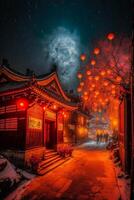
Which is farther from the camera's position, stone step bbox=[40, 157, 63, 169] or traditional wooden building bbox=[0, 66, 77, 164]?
stone step bbox=[40, 157, 63, 169]

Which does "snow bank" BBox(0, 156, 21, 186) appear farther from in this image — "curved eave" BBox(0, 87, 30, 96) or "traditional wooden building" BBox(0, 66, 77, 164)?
"curved eave" BBox(0, 87, 30, 96)

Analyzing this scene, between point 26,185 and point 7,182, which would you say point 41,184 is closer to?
point 26,185

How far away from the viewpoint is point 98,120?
2195 inches

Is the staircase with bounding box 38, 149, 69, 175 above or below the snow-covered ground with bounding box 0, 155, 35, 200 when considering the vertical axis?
below

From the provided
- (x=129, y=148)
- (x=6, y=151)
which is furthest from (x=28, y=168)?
(x=129, y=148)

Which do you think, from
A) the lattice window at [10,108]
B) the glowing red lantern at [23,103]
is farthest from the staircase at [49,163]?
the lattice window at [10,108]

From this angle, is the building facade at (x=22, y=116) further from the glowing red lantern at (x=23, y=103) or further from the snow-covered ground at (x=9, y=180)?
the snow-covered ground at (x=9, y=180)

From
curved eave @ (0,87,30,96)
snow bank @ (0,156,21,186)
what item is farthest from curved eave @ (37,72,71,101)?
snow bank @ (0,156,21,186)

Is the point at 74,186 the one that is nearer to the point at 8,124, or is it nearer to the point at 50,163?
the point at 50,163

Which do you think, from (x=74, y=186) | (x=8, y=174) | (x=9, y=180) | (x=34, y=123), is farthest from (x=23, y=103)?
(x=74, y=186)

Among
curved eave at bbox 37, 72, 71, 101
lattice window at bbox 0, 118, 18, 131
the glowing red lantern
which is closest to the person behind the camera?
the glowing red lantern

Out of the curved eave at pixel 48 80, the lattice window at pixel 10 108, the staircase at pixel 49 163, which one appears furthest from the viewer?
the curved eave at pixel 48 80

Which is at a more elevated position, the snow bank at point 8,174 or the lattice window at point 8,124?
the lattice window at point 8,124

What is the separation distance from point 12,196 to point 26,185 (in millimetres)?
1456
